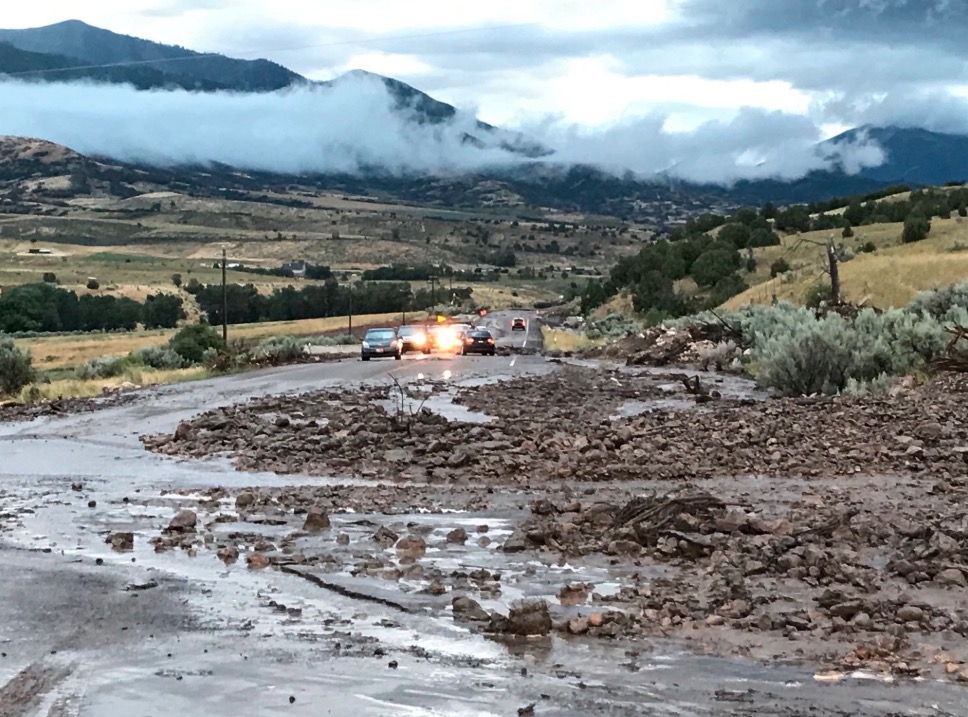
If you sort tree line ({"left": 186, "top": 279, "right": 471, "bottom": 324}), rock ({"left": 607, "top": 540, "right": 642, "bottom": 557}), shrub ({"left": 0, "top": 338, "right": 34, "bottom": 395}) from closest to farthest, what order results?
rock ({"left": 607, "top": 540, "right": 642, "bottom": 557}), shrub ({"left": 0, "top": 338, "right": 34, "bottom": 395}), tree line ({"left": 186, "top": 279, "right": 471, "bottom": 324})

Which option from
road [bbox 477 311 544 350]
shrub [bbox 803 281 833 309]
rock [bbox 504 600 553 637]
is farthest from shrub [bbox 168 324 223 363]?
rock [bbox 504 600 553 637]

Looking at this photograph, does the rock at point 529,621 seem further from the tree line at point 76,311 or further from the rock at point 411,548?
the tree line at point 76,311

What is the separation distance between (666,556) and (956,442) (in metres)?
7.40

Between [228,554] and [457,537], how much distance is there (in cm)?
206

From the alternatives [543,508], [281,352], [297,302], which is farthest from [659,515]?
[297,302]

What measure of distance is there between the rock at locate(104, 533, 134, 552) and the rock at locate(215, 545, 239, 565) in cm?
88

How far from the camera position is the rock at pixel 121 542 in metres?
12.5

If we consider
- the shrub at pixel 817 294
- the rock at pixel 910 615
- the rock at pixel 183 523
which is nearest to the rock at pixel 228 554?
the rock at pixel 183 523

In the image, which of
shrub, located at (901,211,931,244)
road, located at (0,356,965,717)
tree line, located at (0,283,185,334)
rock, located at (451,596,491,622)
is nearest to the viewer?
road, located at (0,356,965,717)

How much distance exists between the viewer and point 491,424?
21812mm

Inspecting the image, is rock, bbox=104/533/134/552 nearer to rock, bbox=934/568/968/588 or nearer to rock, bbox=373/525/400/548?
rock, bbox=373/525/400/548

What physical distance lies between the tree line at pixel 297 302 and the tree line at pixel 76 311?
16.8 ft

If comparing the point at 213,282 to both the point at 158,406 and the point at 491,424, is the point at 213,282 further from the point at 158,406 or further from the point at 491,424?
the point at 491,424

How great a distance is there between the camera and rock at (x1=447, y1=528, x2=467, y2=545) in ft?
41.3
